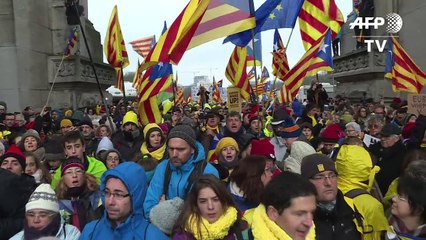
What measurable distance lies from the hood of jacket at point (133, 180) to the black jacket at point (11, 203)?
42.1 inches

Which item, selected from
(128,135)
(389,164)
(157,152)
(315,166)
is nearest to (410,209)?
(315,166)

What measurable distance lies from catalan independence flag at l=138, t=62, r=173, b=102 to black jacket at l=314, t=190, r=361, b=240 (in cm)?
530

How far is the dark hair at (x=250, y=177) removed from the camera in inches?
140

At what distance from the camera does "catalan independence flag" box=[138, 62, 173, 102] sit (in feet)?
27.0

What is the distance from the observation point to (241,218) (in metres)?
3.17

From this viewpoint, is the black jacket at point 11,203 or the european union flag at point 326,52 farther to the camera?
the european union flag at point 326,52

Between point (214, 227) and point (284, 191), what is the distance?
67cm

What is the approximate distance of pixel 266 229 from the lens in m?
2.54

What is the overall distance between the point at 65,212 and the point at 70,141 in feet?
5.85

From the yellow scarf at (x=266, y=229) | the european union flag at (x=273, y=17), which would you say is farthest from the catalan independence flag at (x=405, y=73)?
the yellow scarf at (x=266, y=229)

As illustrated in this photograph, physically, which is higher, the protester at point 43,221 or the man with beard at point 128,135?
the man with beard at point 128,135

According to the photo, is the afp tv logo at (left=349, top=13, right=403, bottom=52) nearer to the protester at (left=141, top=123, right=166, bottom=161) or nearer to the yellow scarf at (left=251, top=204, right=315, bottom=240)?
the protester at (left=141, top=123, right=166, bottom=161)

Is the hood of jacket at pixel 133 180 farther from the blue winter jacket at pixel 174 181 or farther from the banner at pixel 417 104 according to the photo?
the banner at pixel 417 104

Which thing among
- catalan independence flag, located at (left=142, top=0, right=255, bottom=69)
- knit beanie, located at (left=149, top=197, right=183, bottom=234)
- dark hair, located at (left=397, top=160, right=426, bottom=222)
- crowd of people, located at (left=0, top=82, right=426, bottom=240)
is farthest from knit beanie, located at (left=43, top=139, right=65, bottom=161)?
dark hair, located at (left=397, top=160, right=426, bottom=222)
